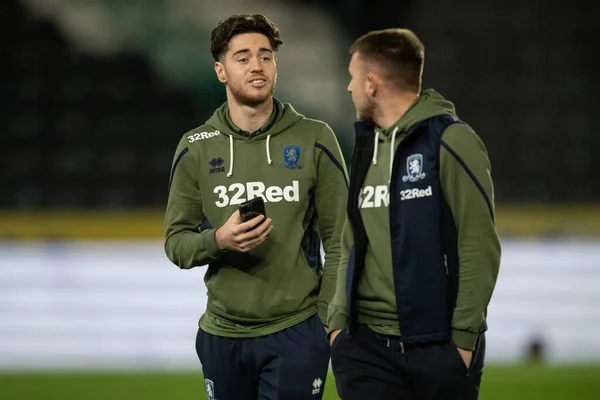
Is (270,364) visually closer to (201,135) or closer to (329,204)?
(329,204)

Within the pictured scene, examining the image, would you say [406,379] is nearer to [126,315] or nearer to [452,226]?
[452,226]

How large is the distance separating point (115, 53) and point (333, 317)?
6388 mm

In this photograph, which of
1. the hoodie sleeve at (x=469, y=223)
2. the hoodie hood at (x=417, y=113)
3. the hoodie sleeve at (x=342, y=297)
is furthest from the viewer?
the hoodie sleeve at (x=342, y=297)

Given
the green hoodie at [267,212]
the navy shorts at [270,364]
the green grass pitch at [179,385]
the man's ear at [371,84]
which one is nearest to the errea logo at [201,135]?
the green hoodie at [267,212]

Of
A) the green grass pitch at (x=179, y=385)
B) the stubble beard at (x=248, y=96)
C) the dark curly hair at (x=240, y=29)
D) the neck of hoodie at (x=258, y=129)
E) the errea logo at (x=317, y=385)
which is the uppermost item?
the dark curly hair at (x=240, y=29)

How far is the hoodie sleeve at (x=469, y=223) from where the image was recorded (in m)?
2.66

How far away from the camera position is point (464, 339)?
2.68 meters

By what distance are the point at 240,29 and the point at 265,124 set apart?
0.30 metres

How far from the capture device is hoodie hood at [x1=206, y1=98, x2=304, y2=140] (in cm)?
340

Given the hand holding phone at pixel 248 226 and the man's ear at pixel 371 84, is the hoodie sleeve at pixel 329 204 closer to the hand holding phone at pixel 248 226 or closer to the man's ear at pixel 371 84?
the hand holding phone at pixel 248 226

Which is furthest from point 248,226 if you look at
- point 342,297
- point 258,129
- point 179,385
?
point 179,385

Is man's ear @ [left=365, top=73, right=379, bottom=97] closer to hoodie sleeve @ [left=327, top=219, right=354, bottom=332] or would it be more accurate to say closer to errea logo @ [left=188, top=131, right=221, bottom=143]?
hoodie sleeve @ [left=327, top=219, right=354, bottom=332]

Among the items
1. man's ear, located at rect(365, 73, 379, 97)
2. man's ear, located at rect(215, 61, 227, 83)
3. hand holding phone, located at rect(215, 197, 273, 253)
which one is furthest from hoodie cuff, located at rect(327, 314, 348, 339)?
man's ear, located at rect(215, 61, 227, 83)

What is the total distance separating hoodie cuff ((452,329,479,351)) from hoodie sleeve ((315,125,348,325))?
2.31 ft
